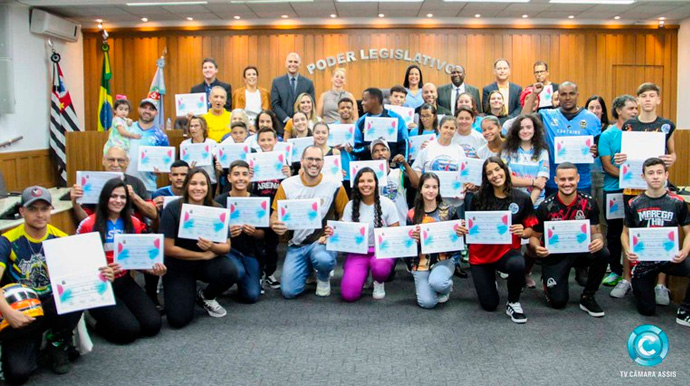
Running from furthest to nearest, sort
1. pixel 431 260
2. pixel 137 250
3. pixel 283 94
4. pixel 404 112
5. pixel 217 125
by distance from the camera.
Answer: pixel 283 94 → pixel 217 125 → pixel 404 112 → pixel 431 260 → pixel 137 250

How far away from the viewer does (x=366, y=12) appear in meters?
10.9

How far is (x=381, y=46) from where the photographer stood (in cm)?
1159

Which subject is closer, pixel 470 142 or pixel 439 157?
pixel 439 157

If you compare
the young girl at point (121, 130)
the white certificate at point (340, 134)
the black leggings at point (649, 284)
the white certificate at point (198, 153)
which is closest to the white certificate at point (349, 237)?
the white certificate at point (340, 134)

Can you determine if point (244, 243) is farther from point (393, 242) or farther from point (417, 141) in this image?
point (417, 141)

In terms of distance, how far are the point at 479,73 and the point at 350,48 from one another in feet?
8.29

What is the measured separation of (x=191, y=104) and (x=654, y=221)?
15.4 ft

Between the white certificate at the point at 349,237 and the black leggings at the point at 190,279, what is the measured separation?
0.82m

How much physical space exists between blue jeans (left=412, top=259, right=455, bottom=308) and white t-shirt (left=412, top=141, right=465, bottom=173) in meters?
1.09

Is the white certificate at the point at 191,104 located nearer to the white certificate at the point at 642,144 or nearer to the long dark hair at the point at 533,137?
the long dark hair at the point at 533,137

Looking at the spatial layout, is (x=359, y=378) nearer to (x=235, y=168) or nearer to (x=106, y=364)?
(x=106, y=364)

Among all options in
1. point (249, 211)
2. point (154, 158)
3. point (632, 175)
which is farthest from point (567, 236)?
point (154, 158)

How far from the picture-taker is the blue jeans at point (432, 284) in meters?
4.73

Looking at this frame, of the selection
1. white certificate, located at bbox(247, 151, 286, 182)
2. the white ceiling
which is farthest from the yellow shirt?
the white ceiling
